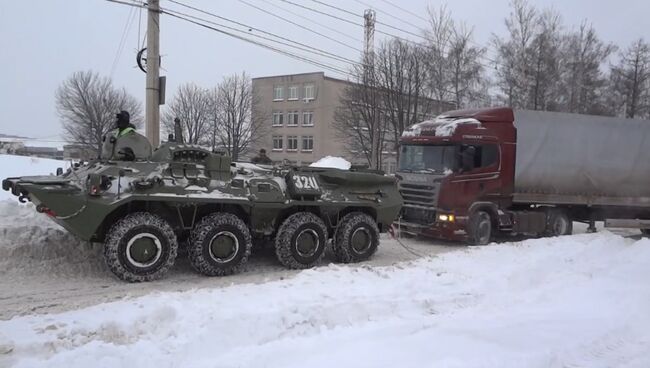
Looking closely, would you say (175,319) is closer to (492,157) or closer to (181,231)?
(181,231)

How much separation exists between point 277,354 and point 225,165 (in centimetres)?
448

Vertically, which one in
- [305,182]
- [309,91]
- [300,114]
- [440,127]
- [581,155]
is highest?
[309,91]

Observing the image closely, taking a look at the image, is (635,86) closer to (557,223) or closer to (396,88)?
(396,88)

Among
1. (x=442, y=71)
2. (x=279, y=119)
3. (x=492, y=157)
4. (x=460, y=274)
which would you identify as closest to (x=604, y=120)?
(x=492, y=157)

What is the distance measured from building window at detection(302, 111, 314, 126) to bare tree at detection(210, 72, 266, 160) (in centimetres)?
849

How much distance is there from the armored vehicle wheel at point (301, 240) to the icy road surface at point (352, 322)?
41cm

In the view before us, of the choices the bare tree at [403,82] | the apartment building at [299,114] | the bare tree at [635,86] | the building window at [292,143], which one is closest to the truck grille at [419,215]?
the bare tree at [403,82]

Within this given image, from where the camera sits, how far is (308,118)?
65.4 meters

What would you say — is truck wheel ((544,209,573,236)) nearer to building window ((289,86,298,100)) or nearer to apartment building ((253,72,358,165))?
apartment building ((253,72,358,165))

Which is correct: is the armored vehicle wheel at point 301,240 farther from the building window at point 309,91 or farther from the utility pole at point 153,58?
the building window at point 309,91

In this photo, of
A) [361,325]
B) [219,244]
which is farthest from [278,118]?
[361,325]

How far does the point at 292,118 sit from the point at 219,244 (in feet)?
194

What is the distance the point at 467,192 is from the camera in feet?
42.6

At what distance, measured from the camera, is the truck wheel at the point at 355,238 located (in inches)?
396
